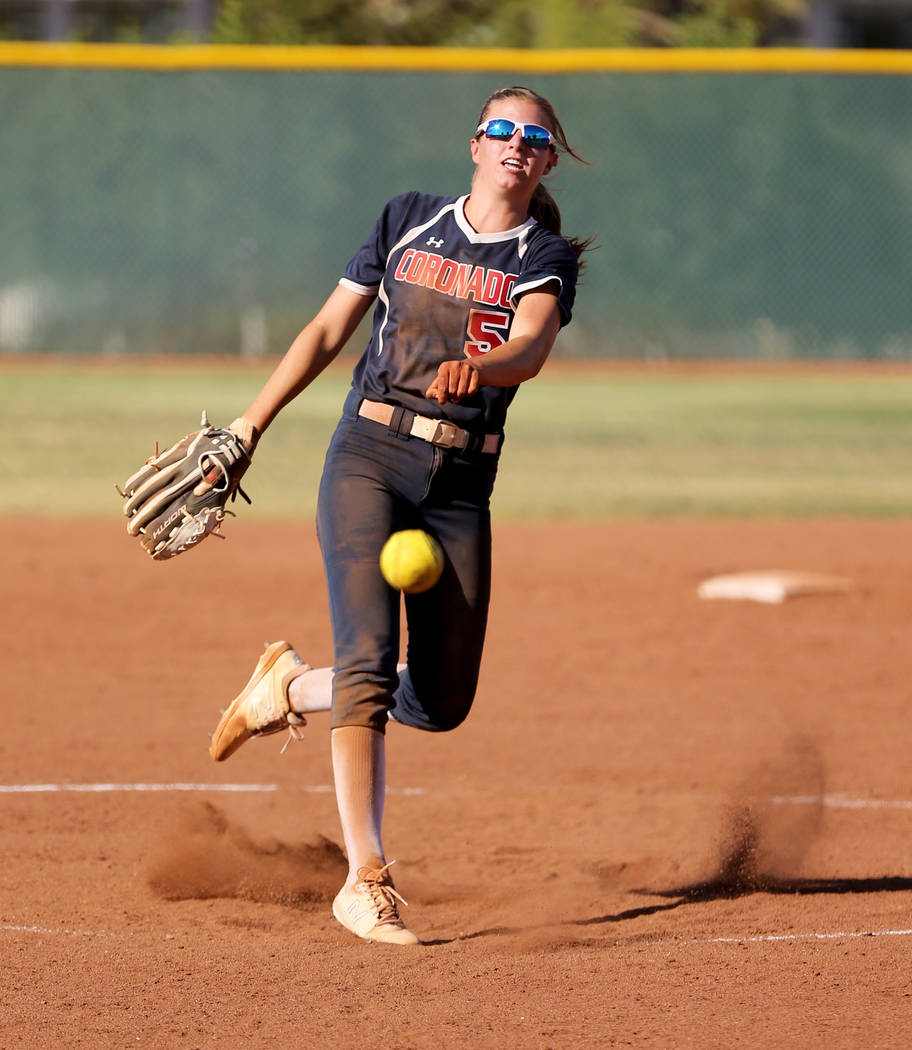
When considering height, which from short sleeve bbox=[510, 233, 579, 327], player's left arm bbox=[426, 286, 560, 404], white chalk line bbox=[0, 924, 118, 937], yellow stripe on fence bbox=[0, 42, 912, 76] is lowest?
white chalk line bbox=[0, 924, 118, 937]

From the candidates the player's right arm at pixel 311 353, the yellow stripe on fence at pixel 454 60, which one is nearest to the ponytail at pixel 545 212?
the player's right arm at pixel 311 353

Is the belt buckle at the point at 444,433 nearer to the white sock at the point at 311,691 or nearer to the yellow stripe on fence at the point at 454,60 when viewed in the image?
→ the white sock at the point at 311,691

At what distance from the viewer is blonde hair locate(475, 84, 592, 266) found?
145 inches

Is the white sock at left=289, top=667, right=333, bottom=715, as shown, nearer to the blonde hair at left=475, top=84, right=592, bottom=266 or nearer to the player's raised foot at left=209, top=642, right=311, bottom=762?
the player's raised foot at left=209, top=642, right=311, bottom=762

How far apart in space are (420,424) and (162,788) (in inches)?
78.0

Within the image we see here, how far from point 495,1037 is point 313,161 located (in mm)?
15032

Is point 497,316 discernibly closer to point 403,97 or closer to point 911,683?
point 911,683

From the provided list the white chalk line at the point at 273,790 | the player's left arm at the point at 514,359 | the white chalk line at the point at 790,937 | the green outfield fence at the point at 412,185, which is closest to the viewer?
the player's left arm at the point at 514,359

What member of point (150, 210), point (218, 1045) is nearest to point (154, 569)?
point (218, 1045)

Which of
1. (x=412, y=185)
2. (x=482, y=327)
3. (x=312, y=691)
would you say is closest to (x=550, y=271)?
(x=482, y=327)

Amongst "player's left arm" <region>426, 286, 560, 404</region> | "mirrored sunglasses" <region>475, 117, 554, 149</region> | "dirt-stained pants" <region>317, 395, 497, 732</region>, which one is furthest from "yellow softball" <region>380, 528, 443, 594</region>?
"mirrored sunglasses" <region>475, 117, 554, 149</region>

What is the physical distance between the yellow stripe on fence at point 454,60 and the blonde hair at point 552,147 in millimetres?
13335

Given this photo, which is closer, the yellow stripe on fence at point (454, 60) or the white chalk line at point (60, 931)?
the white chalk line at point (60, 931)

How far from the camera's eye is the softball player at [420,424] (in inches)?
141
